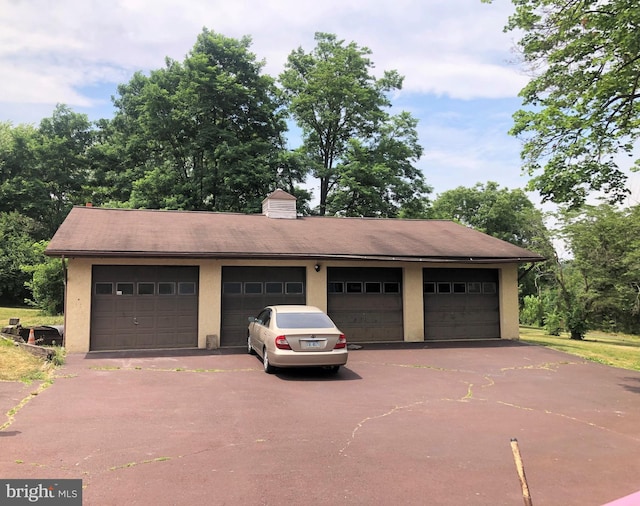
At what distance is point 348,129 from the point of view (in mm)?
36656

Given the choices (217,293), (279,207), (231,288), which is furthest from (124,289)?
(279,207)

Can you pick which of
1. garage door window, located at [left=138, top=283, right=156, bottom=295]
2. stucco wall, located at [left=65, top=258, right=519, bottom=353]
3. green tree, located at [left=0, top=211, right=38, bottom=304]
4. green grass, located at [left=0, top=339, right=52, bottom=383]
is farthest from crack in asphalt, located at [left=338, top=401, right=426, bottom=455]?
green tree, located at [left=0, top=211, right=38, bottom=304]

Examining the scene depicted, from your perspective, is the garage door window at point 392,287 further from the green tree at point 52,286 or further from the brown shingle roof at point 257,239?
the green tree at point 52,286

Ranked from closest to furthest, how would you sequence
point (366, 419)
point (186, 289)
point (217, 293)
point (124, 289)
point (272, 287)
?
point (366, 419), point (124, 289), point (186, 289), point (217, 293), point (272, 287)

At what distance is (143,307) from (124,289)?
0.77 meters

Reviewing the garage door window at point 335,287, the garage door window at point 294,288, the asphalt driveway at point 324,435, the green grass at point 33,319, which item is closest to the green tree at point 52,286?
the green grass at point 33,319

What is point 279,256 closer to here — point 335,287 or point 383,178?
point 335,287

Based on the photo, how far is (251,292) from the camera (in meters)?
14.9

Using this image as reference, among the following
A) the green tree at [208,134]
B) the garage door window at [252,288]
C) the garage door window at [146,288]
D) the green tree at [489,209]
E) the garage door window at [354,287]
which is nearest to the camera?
the garage door window at [146,288]

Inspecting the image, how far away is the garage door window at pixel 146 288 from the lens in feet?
45.3

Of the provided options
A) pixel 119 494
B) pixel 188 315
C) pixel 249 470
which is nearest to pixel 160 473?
pixel 119 494

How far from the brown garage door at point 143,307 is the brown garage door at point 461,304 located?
320 inches

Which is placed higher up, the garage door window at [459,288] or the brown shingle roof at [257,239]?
the brown shingle roof at [257,239]

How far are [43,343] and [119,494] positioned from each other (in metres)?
11.7
